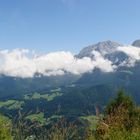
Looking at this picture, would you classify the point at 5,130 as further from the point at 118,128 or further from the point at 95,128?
the point at 118,128

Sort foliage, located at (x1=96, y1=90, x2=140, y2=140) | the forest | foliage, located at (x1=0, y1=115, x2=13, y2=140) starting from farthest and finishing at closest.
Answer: foliage, located at (x1=0, y1=115, x2=13, y2=140)
the forest
foliage, located at (x1=96, y1=90, x2=140, y2=140)

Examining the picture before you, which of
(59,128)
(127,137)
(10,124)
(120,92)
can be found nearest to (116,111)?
(127,137)

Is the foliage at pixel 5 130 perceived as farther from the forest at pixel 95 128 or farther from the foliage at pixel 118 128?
Result: the foliage at pixel 118 128

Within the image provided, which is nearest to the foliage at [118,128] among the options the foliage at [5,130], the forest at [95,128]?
the forest at [95,128]

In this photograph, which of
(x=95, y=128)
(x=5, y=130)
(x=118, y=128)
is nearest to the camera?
(x=118, y=128)

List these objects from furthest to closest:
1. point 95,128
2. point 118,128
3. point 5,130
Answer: point 5,130 → point 95,128 → point 118,128

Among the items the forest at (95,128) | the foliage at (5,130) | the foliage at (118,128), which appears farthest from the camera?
the foliage at (5,130)

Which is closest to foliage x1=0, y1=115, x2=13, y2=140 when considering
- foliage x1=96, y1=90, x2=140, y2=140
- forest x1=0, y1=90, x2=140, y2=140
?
forest x1=0, y1=90, x2=140, y2=140

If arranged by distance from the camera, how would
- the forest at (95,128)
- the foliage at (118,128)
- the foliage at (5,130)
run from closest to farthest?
1. the foliage at (118,128)
2. the forest at (95,128)
3. the foliage at (5,130)

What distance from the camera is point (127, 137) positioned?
375 inches

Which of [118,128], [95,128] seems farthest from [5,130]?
[118,128]

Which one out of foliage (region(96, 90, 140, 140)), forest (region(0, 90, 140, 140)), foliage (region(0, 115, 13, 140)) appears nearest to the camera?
foliage (region(96, 90, 140, 140))

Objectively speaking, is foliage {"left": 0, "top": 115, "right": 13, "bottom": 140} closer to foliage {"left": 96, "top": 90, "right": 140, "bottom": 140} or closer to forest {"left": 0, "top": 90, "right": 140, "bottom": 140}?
forest {"left": 0, "top": 90, "right": 140, "bottom": 140}

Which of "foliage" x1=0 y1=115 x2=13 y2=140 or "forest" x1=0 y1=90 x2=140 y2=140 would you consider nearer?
"forest" x1=0 y1=90 x2=140 y2=140
